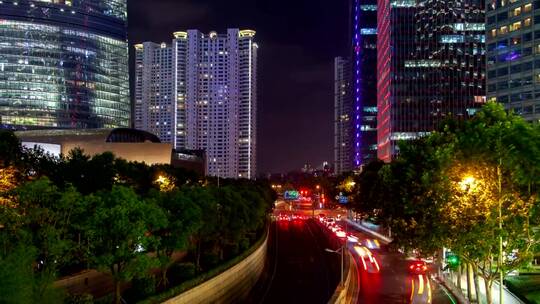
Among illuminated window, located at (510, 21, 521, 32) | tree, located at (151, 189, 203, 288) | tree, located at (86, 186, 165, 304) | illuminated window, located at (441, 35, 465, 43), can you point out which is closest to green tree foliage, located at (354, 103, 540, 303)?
tree, located at (151, 189, 203, 288)

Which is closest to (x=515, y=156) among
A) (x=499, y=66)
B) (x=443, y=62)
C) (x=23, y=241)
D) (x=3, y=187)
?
(x=23, y=241)

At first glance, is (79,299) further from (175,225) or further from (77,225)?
(175,225)

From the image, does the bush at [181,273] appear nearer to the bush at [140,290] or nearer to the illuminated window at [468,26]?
the bush at [140,290]

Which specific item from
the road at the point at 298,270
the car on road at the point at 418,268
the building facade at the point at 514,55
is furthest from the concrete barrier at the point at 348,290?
the building facade at the point at 514,55

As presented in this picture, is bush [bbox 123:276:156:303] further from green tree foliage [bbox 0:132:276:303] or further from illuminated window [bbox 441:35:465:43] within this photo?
illuminated window [bbox 441:35:465:43]

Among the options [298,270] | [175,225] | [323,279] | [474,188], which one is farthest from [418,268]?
[474,188]

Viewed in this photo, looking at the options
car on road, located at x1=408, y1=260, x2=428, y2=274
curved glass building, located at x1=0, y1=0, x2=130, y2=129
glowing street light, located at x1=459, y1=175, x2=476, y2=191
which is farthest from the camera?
curved glass building, located at x1=0, y1=0, x2=130, y2=129
